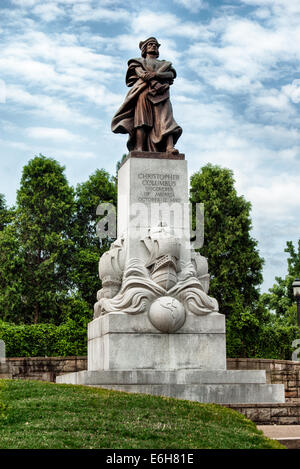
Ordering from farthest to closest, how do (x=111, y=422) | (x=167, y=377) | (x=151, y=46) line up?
(x=151, y=46) < (x=167, y=377) < (x=111, y=422)

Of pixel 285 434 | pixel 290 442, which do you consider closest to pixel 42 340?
pixel 285 434

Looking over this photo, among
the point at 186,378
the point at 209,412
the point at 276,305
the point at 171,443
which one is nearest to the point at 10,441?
the point at 171,443

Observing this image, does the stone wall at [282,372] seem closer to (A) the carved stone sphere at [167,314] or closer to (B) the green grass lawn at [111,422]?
(A) the carved stone sphere at [167,314]

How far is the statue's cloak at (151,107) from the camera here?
13.9 metres

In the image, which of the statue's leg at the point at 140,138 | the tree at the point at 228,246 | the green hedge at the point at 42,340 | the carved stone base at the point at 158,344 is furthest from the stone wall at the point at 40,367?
the tree at the point at 228,246

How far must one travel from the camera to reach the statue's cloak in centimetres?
1392

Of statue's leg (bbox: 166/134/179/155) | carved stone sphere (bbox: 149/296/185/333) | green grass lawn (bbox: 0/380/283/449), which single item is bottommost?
Answer: green grass lawn (bbox: 0/380/283/449)

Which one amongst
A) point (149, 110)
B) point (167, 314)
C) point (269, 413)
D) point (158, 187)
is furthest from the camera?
point (149, 110)

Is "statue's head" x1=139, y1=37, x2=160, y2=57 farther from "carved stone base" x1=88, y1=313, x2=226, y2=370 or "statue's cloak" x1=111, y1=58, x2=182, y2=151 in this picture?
"carved stone base" x1=88, y1=313, x2=226, y2=370

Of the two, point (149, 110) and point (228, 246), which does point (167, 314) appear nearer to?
point (149, 110)

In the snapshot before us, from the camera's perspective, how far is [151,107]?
46.3ft

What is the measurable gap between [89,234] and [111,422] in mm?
21911

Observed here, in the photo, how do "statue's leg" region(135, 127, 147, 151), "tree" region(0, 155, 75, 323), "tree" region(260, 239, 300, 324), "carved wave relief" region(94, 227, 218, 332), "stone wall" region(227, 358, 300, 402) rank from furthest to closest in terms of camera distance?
1. "tree" region(260, 239, 300, 324)
2. "tree" region(0, 155, 75, 323)
3. "stone wall" region(227, 358, 300, 402)
4. "statue's leg" region(135, 127, 147, 151)
5. "carved wave relief" region(94, 227, 218, 332)

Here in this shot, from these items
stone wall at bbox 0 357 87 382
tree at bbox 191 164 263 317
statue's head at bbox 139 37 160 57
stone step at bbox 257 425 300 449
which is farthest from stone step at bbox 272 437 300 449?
tree at bbox 191 164 263 317
